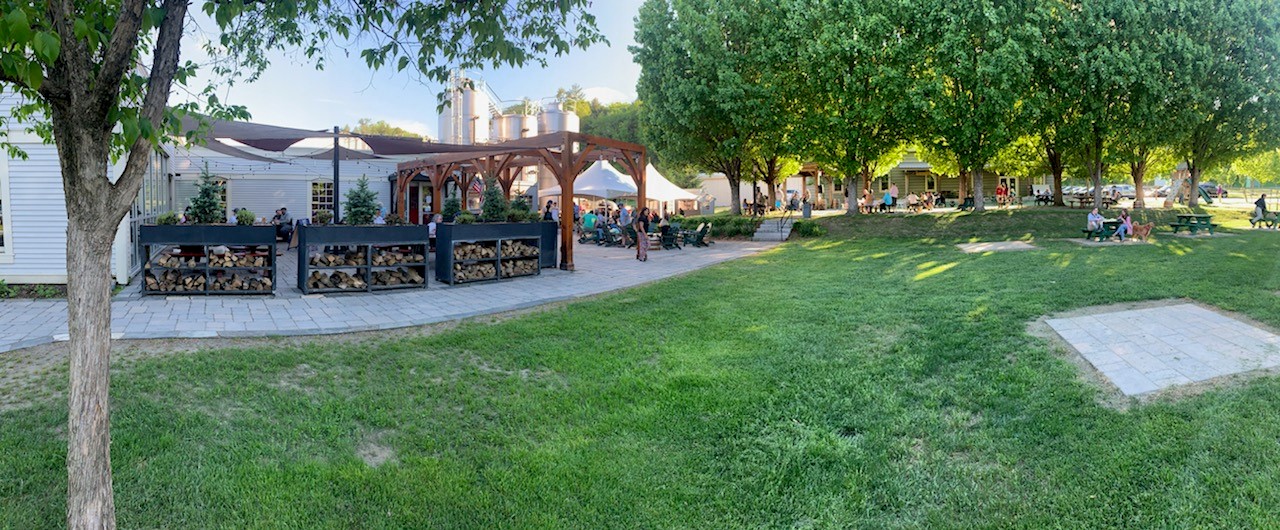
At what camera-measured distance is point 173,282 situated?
9.78 meters

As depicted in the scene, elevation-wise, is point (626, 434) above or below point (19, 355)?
below

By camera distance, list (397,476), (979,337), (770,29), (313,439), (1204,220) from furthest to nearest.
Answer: (770,29) < (1204,220) < (979,337) < (313,439) < (397,476)

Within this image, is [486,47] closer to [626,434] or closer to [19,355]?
[626,434]

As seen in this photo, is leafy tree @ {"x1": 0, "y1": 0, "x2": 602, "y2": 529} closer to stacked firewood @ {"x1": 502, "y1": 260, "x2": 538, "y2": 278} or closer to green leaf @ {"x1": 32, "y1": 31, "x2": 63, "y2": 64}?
green leaf @ {"x1": 32, "y1": 31, "x2": 63, "y2": 64}

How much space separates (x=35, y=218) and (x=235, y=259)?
3019mm

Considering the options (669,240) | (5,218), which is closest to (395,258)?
(5,218)

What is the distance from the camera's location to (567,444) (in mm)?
4598

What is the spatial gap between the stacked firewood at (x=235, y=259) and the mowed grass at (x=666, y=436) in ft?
13.6

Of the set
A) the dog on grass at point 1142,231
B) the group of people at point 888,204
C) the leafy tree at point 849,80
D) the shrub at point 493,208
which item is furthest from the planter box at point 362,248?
the group of people at point 888,204

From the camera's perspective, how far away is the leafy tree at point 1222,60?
1958cm

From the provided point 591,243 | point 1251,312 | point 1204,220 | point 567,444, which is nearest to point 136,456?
point 567,444

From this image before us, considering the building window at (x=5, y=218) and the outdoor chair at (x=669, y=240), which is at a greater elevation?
the building window at (x=5, y=218)

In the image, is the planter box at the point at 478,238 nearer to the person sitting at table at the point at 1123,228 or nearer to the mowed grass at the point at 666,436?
the mowed grass at the point at 666,436

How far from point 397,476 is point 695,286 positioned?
24.3 feet
